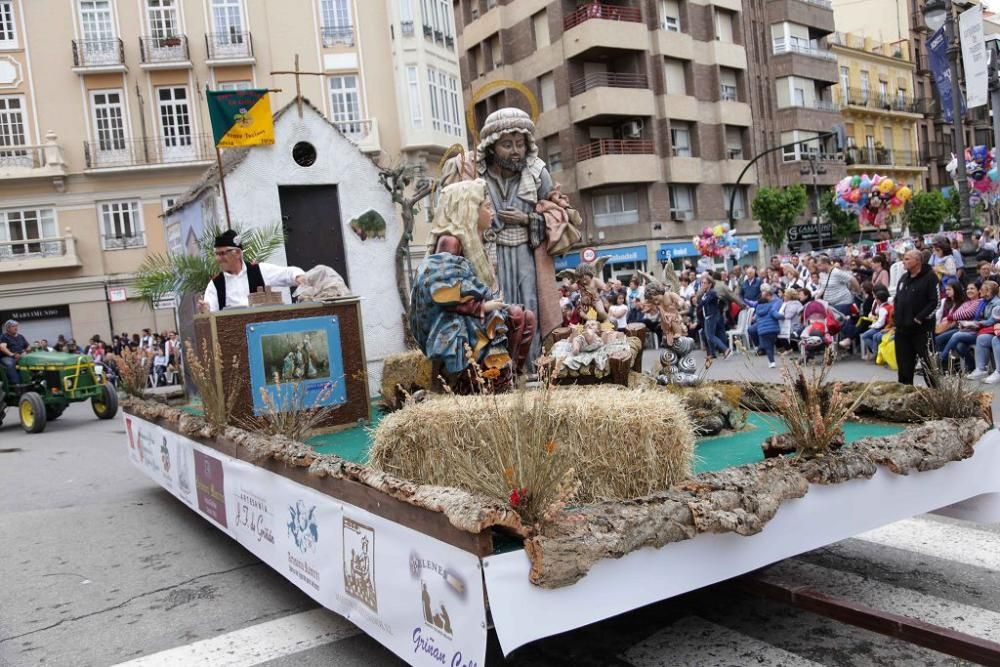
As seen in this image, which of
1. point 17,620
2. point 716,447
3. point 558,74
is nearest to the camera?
point 716,447

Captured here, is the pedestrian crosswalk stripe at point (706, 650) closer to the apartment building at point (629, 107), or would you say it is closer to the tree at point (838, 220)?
the apartment building at point (629, 107)

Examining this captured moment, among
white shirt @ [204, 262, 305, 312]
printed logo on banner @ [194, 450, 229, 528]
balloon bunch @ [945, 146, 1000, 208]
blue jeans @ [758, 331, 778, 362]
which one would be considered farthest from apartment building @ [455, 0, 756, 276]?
printed logo on banner @ [194, 450, 229, 528]

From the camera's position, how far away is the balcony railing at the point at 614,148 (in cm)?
3716

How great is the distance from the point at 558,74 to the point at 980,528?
34295 mm

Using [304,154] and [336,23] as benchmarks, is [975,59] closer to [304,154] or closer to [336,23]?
[304,154]

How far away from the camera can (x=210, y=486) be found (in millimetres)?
5898

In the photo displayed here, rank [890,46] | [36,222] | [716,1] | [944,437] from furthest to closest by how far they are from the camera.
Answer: [890,46] → [716,1] → [36,222] → [944,437]

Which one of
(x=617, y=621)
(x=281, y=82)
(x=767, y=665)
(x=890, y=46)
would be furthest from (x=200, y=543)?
(x=890, y=46)

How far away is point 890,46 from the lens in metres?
53.4

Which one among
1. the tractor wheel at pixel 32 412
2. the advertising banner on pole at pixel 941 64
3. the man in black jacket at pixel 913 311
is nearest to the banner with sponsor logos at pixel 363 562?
the man in black jacket at pixel 913 311

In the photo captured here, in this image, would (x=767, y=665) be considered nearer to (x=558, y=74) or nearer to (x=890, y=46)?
(x=558, y=74)

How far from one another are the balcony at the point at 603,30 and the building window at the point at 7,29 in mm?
20260

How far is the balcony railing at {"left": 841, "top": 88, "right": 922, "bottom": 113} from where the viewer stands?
49.3 meters

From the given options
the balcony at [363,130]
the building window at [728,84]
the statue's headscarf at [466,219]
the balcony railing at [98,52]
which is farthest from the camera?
the building window at [728,84]
